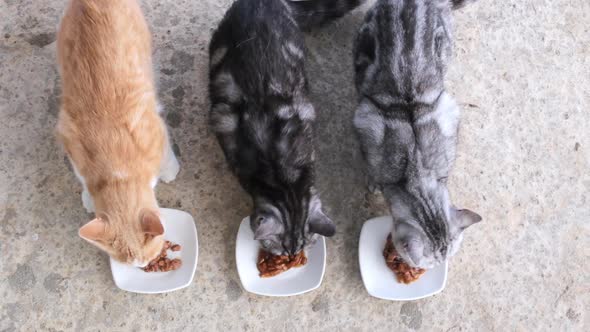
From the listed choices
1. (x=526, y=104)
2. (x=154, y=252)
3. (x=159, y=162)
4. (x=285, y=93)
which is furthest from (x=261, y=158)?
(x=526, y=104)

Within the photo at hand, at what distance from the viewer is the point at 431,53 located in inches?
105

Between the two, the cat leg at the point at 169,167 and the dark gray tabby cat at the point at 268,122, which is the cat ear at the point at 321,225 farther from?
the cat leg at the point at 169,167

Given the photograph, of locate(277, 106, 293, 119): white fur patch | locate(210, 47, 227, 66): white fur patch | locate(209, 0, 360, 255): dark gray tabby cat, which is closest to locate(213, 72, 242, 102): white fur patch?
locate(209, 0, 360, 255): dark gray tabby cat

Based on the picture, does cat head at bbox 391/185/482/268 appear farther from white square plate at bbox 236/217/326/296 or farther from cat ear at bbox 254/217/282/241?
cat ear at bbox 254/217/282/241

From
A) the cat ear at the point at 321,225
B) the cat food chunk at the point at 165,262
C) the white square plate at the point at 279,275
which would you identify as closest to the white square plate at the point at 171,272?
the cat food chunk at the point at 165,262

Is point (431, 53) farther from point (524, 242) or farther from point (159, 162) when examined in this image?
point (159, 162)

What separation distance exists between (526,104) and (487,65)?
1.27 feet

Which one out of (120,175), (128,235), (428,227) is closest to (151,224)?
(128,235)

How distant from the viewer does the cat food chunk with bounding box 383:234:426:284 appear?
9.02 ft

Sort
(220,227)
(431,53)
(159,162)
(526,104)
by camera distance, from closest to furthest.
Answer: (159,162)
(431,53)
(220,227)
(526,104)

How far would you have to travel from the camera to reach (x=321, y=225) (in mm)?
2428

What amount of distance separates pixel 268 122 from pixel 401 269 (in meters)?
1.17

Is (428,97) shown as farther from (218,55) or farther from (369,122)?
(218,55)

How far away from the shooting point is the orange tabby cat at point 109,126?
2211mm
